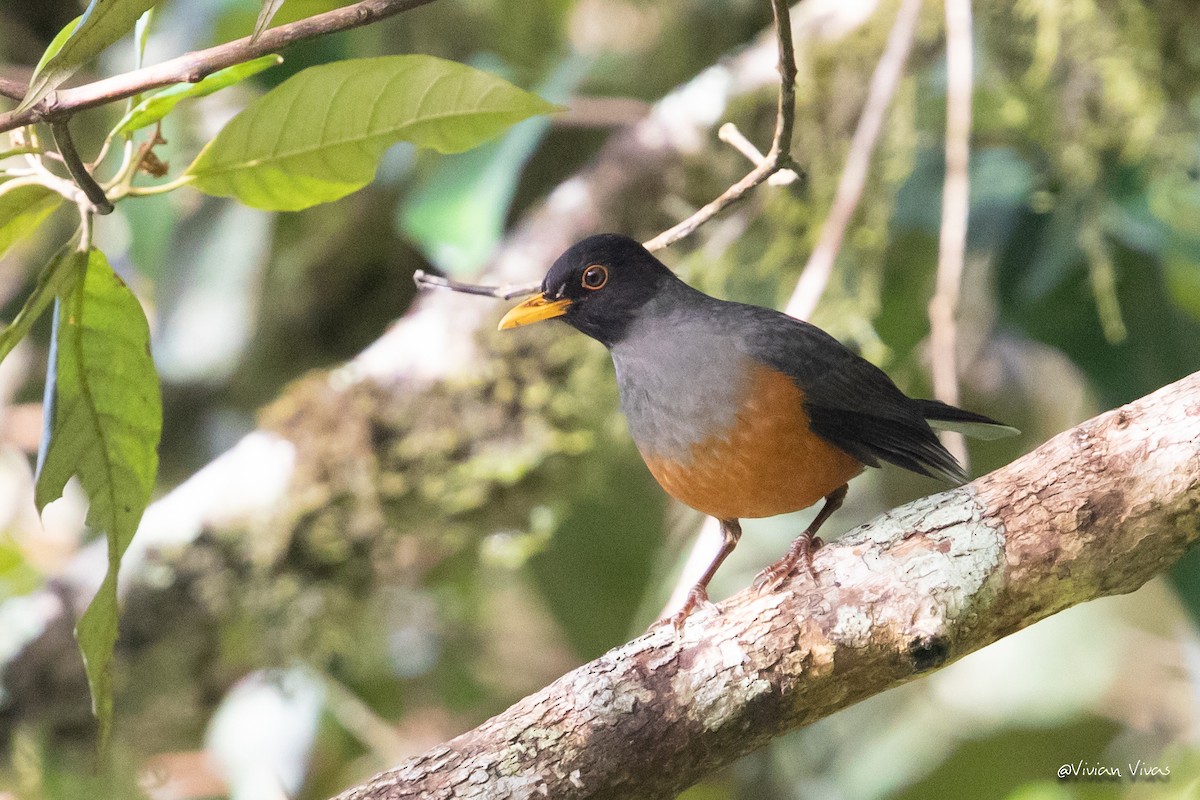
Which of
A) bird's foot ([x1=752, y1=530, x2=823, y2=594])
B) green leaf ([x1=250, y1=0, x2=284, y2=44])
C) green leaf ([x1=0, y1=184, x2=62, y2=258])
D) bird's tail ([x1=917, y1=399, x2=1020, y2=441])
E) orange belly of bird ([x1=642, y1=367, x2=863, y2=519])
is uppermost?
green leaf ([x1=0, y1=184, x2=62, y2=258])

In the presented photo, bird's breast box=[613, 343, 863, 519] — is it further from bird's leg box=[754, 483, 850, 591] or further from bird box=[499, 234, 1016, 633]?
bird's leg box=[754, 483, 850, 591]

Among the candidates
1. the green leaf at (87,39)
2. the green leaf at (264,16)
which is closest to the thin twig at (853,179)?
the green leaf at (264,16)

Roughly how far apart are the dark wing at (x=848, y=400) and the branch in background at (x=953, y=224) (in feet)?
1.46

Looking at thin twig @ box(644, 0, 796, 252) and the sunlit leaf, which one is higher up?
the sunlit leaf

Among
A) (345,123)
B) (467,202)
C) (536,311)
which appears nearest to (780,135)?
(345,123)

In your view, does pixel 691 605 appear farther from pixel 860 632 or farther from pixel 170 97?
pixel 170 97

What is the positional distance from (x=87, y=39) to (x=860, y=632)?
163 centimetres

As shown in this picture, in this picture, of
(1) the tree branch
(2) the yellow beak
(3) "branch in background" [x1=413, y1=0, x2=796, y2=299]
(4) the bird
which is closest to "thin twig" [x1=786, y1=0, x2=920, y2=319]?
(4) the bird

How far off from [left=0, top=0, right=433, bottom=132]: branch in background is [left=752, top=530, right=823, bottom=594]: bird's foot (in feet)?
4.08

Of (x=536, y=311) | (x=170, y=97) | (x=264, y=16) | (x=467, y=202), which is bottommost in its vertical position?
(x=536, y=311)

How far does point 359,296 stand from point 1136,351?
3800 mm

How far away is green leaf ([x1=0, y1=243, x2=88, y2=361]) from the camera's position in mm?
2004

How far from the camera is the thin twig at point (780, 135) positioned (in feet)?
6.04

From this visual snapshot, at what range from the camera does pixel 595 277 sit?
2881 mm
